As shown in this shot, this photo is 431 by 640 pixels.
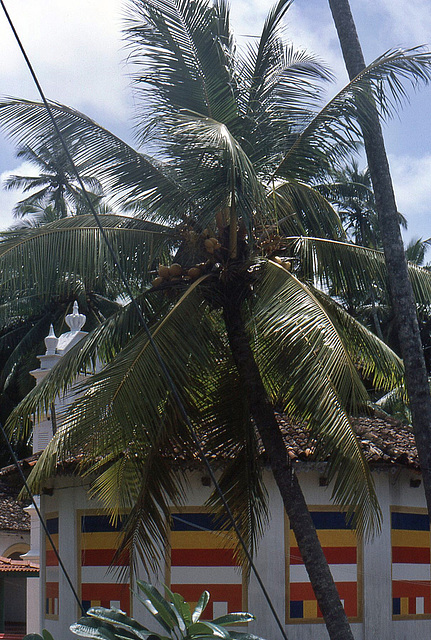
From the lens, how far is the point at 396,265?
984 cm

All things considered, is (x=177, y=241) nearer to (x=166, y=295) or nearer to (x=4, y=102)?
(x=166, y=295)

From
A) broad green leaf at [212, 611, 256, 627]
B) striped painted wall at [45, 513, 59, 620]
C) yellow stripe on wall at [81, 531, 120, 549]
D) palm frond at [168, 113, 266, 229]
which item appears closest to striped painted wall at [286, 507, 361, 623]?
yellow stripe on wall at [81, 531, 120, 549]

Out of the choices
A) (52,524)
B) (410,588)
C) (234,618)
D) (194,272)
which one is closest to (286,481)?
(194,272)

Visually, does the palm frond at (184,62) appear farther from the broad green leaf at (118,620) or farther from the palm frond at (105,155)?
the broad green leaf at (118,620)

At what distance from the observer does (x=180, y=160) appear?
1011 cm

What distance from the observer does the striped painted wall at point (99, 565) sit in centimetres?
1273

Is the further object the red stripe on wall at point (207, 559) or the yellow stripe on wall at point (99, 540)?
the yellow stripe on wall at point (99, 540)

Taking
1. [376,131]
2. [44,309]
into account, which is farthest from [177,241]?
[44,309]

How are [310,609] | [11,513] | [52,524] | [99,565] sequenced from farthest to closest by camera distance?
[11,513] < [52,524] < [99,565] < [310,609]

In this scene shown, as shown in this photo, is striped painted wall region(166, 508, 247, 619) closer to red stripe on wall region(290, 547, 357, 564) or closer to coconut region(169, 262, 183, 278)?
red stripe on wall region(290, 547, 357, 564)

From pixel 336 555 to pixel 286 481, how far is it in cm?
376

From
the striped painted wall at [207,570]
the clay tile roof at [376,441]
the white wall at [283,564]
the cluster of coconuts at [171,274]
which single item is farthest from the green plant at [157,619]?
the white wall at [283,564]

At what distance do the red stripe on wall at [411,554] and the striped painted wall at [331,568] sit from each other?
0.69 m

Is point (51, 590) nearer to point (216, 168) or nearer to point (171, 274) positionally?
point (171, 274)
